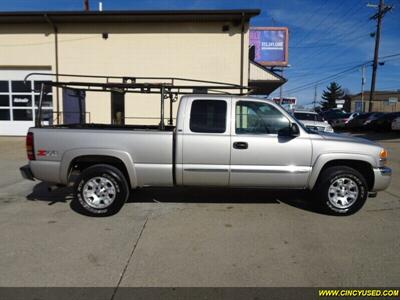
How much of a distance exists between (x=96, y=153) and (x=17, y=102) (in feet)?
44.8

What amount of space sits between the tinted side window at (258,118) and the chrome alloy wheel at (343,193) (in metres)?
1.22

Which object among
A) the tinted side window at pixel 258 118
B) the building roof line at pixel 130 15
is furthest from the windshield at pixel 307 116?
the tinted side window at pixel 258 118

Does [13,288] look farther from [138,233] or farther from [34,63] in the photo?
[34,63]

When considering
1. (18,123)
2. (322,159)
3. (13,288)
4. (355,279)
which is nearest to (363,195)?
(322,159)

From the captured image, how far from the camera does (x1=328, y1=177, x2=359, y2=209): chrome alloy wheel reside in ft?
18.7

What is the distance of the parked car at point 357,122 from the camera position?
28.8 meters

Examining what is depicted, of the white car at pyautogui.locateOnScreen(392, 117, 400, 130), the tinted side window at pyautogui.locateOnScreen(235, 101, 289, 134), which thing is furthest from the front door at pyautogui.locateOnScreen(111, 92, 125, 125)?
the white car at pyautogui.locateOnScreen(392, 117, 400, 130)

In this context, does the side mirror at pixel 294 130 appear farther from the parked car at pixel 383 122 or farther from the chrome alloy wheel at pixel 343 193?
the parked car at pixel 383 122

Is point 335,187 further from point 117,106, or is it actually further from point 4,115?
point 4,115

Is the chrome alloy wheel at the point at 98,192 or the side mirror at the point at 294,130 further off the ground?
the side mirror at the point at 294,130

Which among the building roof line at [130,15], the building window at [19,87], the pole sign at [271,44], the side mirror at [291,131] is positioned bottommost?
the side mirror at [291,131]

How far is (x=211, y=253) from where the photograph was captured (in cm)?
430

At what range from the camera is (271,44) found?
2950 cm

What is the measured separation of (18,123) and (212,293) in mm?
16468
